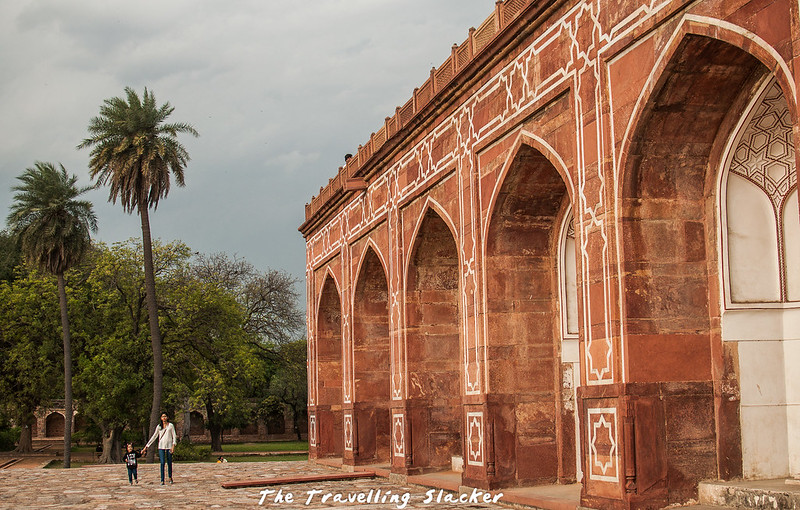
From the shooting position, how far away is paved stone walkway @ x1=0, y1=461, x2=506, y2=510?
12.4 m

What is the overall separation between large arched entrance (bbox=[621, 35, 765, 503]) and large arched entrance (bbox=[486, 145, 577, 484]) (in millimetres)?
3083

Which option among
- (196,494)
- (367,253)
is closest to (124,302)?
(367,253)

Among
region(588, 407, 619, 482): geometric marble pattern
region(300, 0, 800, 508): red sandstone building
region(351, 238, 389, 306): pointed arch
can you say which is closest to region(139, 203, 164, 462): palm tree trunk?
region(351, 238, 389, 306): pointed arch

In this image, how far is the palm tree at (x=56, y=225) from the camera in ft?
99.6

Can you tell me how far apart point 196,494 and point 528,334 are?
586 cm

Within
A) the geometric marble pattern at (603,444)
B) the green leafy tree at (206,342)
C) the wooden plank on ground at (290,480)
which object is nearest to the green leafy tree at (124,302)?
the green leafy tree at (206,342)

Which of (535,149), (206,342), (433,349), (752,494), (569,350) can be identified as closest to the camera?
(752,494)

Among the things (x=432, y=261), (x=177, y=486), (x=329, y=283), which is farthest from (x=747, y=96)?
(x=329, y=283)

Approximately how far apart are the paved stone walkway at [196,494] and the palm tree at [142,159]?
8866 millimetres

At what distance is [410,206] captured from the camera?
16.7 meters

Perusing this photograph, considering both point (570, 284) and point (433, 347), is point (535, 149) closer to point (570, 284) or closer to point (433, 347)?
point (570, 284)

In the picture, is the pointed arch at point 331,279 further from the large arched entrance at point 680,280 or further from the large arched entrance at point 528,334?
the large arched entrance at point 680,280

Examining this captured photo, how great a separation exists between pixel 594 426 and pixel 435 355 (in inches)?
279

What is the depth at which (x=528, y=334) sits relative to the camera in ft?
43.0
